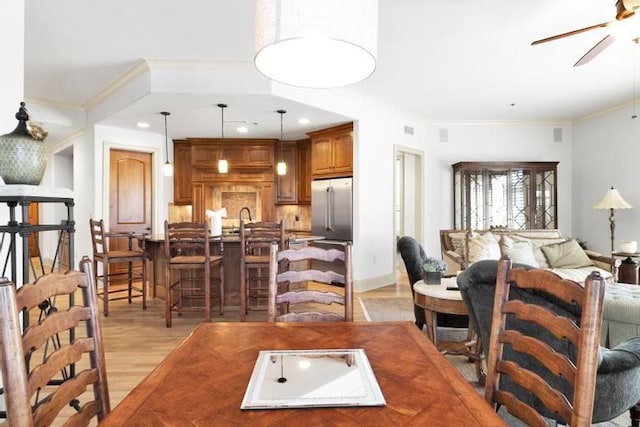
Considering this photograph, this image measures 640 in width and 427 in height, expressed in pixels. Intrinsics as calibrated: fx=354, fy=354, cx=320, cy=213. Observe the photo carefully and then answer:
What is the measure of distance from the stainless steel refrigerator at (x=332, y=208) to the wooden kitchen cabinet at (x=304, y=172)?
48 centimetres

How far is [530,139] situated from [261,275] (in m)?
5.56

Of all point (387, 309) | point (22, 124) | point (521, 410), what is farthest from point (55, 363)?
point (387, 309)

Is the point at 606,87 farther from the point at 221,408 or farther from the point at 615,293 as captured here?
the point at 221,408

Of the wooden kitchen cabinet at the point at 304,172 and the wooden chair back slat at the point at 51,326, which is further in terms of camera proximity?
the wooden kitchen cabinet at the point at 304,172

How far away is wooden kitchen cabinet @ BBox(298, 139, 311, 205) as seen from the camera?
663 cm

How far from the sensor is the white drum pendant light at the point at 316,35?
3.25 feet

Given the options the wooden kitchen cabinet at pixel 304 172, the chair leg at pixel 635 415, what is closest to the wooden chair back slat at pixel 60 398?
the chair leg at pixel 635 415

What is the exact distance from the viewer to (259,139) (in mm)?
6586

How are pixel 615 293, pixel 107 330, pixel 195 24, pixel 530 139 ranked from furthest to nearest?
pixel 530 139 < pixel 107 330 < pixel 195 24 < pixel 615 293

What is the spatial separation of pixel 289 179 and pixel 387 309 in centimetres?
332

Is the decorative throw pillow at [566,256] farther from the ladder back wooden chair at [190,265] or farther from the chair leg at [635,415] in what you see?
the ladder back wooden chair at [190,265]

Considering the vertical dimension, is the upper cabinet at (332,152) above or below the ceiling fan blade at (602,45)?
below

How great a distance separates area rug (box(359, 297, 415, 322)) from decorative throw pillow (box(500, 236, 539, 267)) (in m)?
1.40

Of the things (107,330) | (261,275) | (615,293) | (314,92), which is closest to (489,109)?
(314,92)
